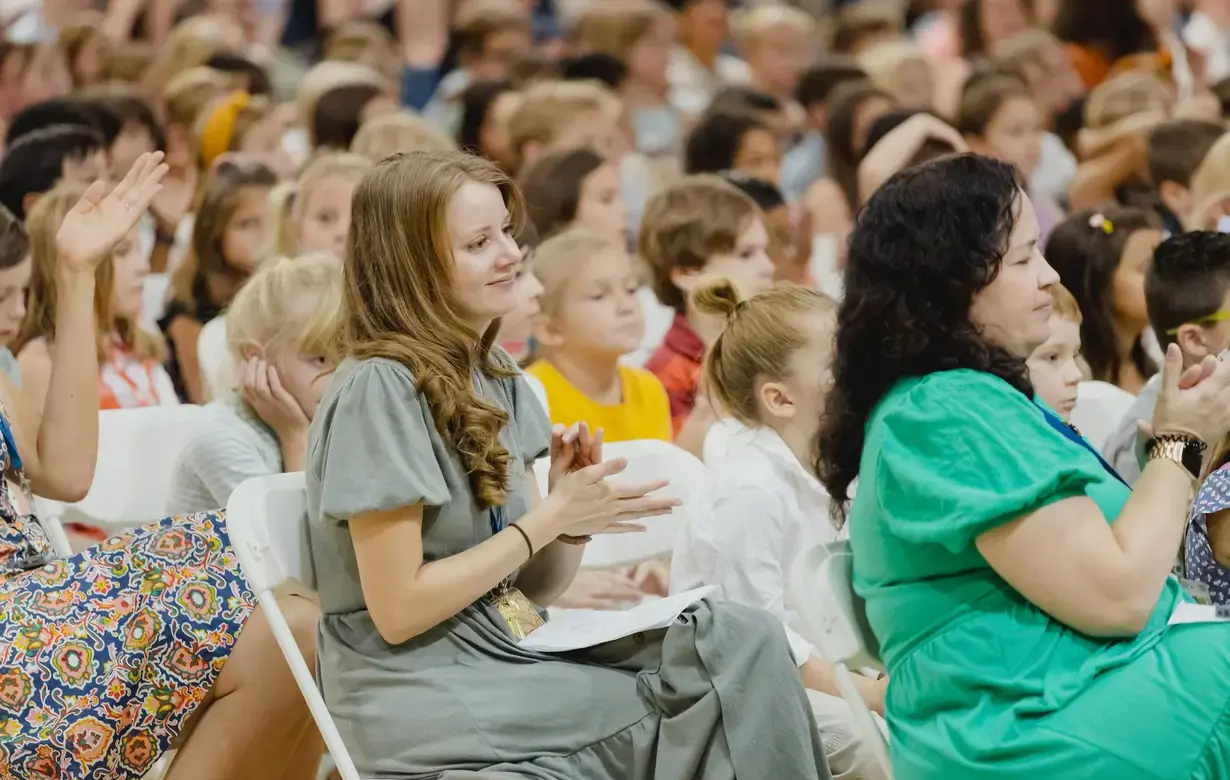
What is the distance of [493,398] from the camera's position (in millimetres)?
2447

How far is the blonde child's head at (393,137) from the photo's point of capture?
536cm

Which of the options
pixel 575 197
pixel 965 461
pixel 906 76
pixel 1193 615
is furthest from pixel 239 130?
pixel 1193 615

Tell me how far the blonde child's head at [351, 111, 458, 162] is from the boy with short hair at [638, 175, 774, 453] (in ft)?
3.52

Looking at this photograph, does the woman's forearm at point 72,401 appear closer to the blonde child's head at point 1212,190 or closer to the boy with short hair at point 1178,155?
the blonde child's head at point 1212,190

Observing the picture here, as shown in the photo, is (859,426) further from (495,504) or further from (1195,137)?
(1195,137)

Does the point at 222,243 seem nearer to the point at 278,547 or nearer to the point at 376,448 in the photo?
the point at 278,547

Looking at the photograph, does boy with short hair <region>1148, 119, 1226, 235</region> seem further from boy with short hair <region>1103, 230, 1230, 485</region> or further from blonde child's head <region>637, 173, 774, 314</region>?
boy with short hair <region>1103, 230, 1230, 485</region>

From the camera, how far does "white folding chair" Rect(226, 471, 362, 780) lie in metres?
2.27

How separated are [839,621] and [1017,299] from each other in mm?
486

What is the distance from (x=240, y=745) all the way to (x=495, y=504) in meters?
0.57

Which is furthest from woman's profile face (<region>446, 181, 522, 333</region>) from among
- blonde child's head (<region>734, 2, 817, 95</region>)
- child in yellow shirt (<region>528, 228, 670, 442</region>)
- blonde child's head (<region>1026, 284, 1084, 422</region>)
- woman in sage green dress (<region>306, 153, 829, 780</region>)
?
blonde child's head (<region>734, 2, 817, 95</region>)

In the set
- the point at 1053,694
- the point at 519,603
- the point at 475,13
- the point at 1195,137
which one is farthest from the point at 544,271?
the point at 475,13

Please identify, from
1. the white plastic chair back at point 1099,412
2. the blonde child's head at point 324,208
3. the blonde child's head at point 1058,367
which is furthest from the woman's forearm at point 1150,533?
the blonde child's head at point 324,208

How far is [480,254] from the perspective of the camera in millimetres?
2391
